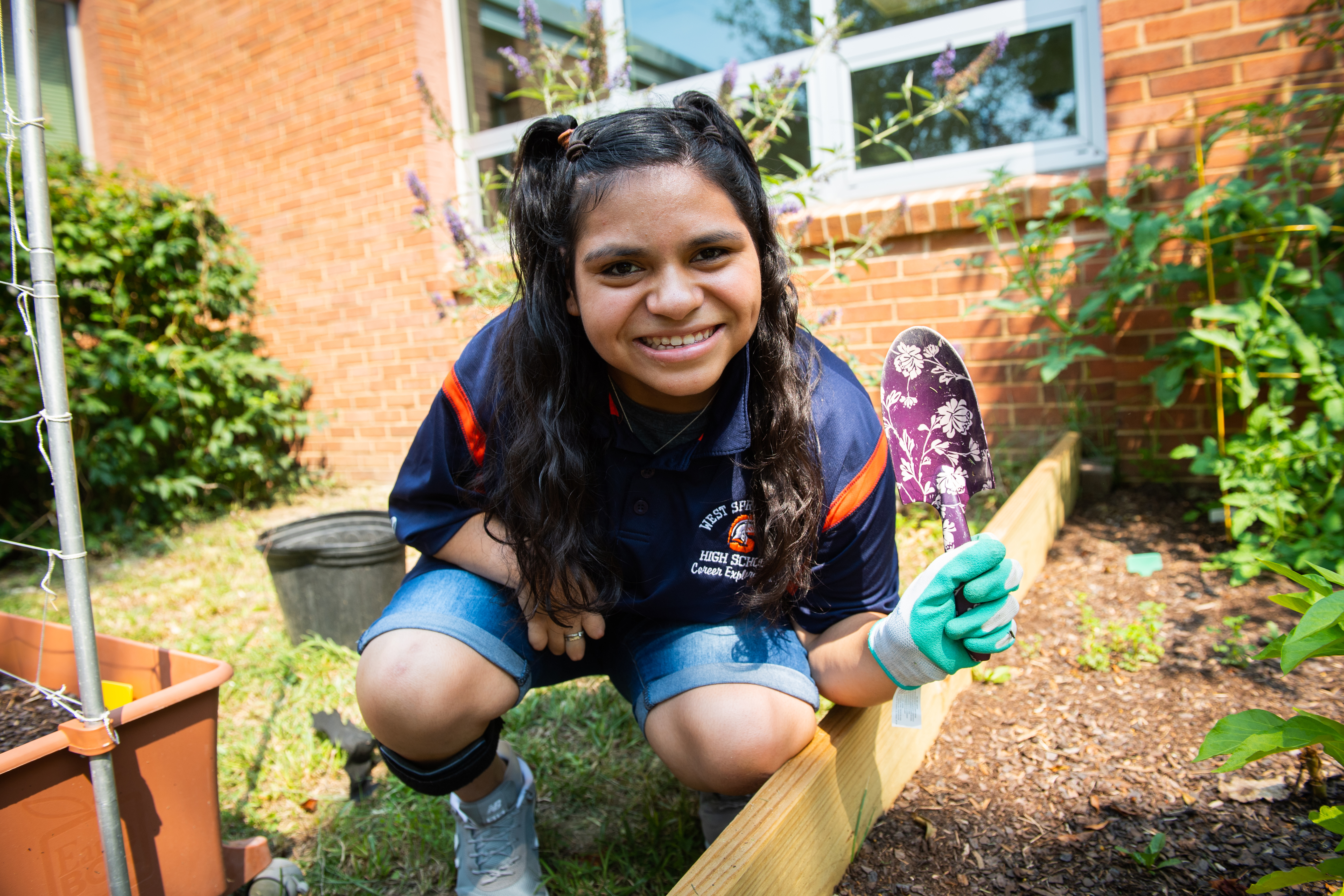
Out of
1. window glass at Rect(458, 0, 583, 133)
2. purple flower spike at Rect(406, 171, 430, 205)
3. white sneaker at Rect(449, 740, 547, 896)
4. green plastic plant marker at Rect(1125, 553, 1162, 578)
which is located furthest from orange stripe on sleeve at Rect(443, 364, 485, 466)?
window glass at Rect(458, 0, 583, 133)

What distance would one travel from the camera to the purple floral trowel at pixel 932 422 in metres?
1.34

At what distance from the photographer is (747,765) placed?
1.27 m

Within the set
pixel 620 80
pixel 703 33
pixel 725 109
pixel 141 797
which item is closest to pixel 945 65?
pixel 725 109

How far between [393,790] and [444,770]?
1.88ft

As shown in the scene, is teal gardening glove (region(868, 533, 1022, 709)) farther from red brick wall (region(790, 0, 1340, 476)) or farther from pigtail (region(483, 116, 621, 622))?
red brick wall (region(790, 0, 1340, 476))

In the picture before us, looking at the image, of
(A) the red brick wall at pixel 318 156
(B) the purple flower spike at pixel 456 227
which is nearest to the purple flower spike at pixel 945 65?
(B) the purple flower spike at pixel 456 227

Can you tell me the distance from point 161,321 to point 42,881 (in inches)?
159

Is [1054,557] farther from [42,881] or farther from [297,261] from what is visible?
[297,261]

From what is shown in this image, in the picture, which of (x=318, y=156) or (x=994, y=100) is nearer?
(x=994, y=100)

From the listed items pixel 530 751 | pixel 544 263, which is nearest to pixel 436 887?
pixel 530 751

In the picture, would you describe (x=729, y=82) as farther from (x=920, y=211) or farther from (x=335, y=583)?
(x=335, y=583)

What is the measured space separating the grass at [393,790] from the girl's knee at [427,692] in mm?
398

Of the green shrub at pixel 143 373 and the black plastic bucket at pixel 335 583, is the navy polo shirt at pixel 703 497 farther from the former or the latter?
the green shrub at pixel 143 373

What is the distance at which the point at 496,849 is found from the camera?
1.41 metres
